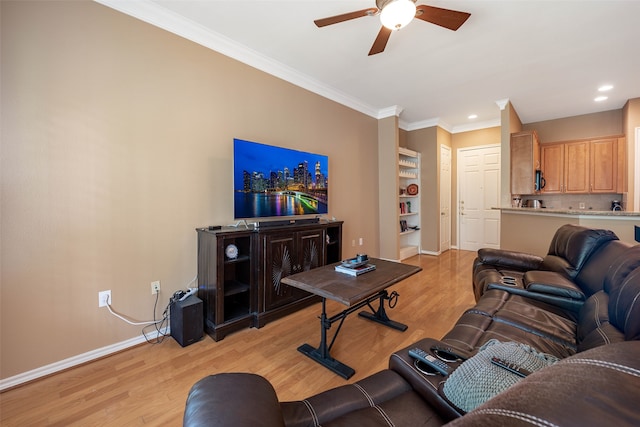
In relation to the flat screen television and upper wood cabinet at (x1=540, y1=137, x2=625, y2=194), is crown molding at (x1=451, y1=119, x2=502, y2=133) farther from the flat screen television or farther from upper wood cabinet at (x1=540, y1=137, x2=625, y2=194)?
the flat screen television

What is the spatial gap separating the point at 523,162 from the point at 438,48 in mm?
2730

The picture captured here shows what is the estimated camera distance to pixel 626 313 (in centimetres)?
103

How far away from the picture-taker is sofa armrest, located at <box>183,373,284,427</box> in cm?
60

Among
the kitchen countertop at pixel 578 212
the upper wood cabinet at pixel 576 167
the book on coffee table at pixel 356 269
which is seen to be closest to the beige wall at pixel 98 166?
the book on coffee table at pixel 356 269

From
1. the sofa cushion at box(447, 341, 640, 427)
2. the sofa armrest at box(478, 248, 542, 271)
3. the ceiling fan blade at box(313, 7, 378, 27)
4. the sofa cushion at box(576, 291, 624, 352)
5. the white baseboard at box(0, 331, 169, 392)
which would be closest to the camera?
the sofa cushion at box(447, 341, 640, 427)

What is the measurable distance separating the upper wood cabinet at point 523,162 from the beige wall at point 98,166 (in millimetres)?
4321

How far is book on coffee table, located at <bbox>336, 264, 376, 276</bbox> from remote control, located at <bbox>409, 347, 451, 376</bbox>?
3.15 ft

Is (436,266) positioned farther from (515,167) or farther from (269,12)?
(269,12)

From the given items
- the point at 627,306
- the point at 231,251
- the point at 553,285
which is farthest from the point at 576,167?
the point at 231,251

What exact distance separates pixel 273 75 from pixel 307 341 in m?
2.85

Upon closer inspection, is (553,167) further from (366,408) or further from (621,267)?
(366,408)

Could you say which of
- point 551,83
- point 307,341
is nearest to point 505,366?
point 307,341

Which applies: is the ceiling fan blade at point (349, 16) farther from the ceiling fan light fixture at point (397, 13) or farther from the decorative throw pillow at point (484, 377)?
the decorative throw pillow at point (484, 377)

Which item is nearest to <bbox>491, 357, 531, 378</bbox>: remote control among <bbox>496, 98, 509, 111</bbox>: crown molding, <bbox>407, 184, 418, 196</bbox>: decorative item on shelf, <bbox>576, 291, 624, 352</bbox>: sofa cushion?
<bbox>576, 291, 624, 352</bbox>: sofa cushion
